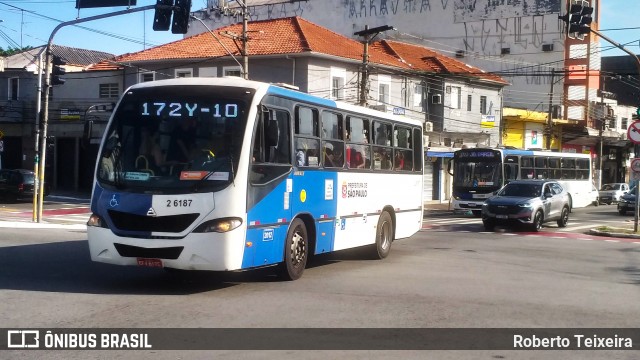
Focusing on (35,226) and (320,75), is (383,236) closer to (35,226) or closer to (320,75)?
(35,226)

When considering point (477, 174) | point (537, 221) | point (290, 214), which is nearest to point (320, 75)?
point (477, 174)

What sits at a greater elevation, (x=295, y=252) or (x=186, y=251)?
(x=186, y=251)

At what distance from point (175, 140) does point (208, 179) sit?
0.80 meters

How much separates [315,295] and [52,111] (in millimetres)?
40945

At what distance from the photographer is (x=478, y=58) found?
59.6 meters

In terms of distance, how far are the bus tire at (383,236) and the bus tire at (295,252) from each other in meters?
3.41

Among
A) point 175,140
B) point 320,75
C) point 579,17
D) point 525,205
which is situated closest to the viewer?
point 175,140

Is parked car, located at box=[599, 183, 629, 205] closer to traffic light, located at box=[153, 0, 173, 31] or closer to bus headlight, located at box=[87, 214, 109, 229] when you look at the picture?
traffic light, located at box=[153, 0, 173, 31]

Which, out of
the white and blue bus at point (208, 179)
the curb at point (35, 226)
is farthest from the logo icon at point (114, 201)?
the curb at point (35, 226)

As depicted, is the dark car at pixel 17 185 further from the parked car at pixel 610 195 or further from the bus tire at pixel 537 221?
the parked car at pixel 610 195

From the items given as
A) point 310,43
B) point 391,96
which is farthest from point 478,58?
point 310,43

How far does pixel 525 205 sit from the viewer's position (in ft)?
82.6

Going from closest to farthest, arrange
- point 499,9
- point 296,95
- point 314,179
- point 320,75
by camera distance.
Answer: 1. point 296,95
2. point 314,179
3. point 320,75
4. point 499,9

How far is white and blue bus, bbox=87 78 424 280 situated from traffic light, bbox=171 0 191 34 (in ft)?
28.9
